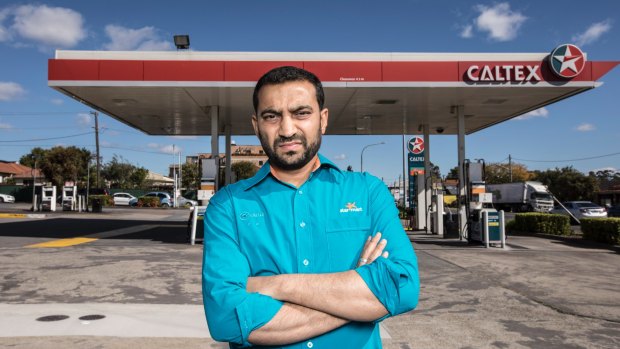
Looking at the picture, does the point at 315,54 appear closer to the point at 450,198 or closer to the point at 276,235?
the point at 276,235

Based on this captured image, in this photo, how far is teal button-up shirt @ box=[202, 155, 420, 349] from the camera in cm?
178

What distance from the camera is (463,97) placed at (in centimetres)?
1473

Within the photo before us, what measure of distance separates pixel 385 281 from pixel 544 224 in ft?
63.4

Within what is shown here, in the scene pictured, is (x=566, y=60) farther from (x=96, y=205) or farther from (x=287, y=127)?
(x=96, y=205)

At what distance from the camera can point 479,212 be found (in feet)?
49.5

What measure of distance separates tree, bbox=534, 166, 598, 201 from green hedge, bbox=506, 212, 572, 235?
39.0m

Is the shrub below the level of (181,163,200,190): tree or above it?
below

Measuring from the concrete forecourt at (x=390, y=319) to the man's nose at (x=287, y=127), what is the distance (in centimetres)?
351

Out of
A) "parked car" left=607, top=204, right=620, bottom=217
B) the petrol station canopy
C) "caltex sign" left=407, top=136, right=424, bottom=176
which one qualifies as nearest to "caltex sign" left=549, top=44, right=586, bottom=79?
the petrol station canopy

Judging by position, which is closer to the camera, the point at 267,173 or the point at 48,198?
the point at 267,173

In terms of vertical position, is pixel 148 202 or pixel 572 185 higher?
pixel 572 185

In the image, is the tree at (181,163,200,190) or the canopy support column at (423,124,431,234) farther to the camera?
the tree at (181,163,200,190)

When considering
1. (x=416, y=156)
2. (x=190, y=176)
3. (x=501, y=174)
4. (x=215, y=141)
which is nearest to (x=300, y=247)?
(x=215, y=141)

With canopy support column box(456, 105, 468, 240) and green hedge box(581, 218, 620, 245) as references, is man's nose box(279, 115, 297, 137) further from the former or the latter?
green hedge box(581, 218, 620, 245)
